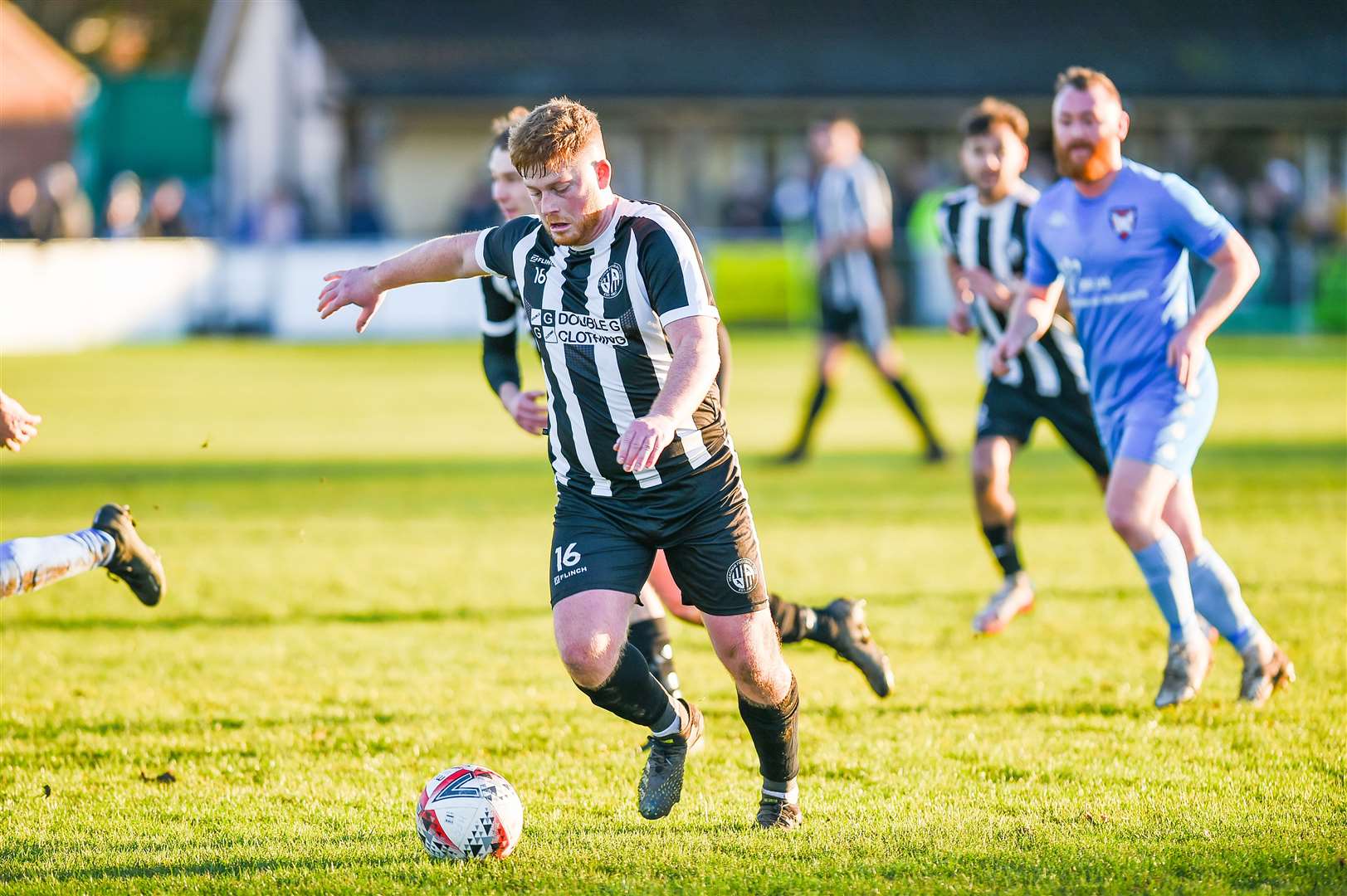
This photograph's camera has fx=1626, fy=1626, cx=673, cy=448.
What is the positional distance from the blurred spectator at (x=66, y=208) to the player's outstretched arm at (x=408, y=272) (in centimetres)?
2510

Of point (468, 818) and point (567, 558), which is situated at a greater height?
point (567, 558)

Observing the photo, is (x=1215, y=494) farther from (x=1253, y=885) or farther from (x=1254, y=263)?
(x=1253, y=885)

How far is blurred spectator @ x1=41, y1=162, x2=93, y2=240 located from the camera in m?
28.1

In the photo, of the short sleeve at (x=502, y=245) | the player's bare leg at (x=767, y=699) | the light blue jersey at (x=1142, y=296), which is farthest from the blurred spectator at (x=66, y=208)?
the player's bare leg at (x=767, y=699)

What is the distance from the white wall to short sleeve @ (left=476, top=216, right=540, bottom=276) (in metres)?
20.7

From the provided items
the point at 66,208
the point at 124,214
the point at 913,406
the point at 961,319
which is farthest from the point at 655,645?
the point at 124,214

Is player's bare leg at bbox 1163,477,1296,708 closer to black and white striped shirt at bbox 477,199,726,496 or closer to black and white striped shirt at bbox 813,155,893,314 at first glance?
black and white striped shirt at bbox 477,199,726,496

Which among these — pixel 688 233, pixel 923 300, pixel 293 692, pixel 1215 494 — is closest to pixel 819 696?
pixel 293 692

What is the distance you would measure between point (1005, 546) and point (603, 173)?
3784 mm

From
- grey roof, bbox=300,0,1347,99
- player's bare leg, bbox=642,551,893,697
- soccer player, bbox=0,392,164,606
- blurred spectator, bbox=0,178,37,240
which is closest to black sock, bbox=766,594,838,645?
player's bare leg, bbox=642,551,893,697

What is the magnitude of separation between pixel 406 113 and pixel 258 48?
7.13 metres

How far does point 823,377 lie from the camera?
12.9 m

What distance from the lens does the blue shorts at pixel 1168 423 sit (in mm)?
5906

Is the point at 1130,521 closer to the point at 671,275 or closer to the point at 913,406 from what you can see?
the point at 671,275
